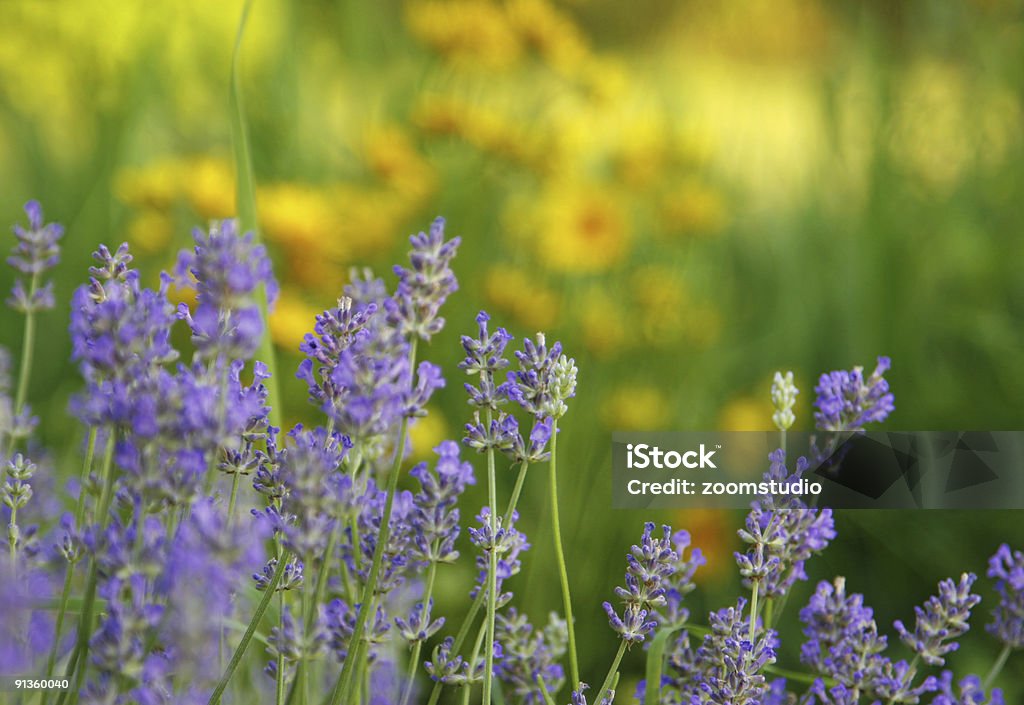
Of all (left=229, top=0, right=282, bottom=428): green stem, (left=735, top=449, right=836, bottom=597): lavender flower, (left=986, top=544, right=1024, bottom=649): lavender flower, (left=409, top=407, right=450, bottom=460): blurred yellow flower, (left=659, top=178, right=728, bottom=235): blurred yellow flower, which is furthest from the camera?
(left=659, top=178, right=728, bottom=235): blurred yellow flower

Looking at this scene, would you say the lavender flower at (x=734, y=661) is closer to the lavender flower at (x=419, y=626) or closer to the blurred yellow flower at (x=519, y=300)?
the lavender flower at (x=419, y=626)

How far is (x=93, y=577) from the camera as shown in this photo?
1.46ft

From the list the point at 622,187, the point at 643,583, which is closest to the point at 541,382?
the point at 643,583

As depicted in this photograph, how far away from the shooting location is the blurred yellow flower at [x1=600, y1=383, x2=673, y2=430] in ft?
5.28

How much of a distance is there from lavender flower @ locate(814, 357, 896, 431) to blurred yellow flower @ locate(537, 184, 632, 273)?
100cm

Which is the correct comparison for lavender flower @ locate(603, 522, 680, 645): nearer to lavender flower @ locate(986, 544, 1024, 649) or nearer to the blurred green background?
lavender flower @ locate(986, 544, 1024, 649)

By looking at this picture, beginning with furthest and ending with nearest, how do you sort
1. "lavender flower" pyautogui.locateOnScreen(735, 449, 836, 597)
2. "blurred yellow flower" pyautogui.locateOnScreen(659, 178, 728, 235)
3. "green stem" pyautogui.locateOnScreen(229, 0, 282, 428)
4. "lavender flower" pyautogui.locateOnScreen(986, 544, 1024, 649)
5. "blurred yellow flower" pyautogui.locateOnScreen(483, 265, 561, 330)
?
1. "blurred yellow flower" pyautogui.locateOnScreen(659, 178, 728, 235)
2. "blurred yellow flower" pyautogui.locateOnScreen(483, 265, 561, 330)
3. "green stem" pyautogui.locateOnScreen(229, 0, 282, 428)
4. "lavender flower" pyautogui.locateOnScreen(986, 544, 1024, 649)
5. "lavender flower" pyautogui.locateOnScreen(735, 449, 836, 597)

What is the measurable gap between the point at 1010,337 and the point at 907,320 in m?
0.18

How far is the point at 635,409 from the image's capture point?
1631mm

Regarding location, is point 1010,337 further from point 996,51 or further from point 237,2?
point 237,2

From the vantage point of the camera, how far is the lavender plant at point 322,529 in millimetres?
416

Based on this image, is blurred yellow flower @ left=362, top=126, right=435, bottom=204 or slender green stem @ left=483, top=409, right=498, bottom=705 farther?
blurred yellow flower @ left=362, top=126, right=435, bottom=204

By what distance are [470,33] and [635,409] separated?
0.65 m

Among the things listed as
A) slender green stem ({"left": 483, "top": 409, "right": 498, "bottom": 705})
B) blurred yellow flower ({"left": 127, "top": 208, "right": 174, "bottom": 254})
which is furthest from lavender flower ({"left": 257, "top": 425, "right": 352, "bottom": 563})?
blurred yellow flower ({"left": 127, "top": 208, "right": 174, "bottom": 254})
